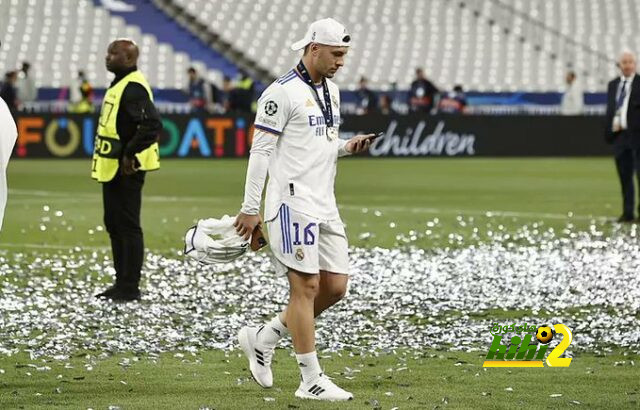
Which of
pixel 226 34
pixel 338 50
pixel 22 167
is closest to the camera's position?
pixel 338 50

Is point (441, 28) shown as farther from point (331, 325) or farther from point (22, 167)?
point (331, 325)

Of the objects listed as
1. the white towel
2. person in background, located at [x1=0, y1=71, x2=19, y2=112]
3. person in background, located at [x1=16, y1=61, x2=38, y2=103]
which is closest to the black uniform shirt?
the white towel

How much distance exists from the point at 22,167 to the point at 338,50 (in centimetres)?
2412

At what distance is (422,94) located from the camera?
130 feet

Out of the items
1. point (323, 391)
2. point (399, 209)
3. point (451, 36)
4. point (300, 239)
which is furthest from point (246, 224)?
point (451, 36)

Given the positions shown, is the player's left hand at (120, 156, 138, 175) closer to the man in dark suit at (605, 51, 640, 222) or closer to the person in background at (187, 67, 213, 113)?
the man in dark suit at (605, 51, 640, 222)

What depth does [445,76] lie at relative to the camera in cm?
4684

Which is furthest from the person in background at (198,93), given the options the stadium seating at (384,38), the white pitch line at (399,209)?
the white pitch line at (399,209)

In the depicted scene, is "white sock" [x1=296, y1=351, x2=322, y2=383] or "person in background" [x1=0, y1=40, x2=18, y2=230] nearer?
"person in background" [x1=0, y1=40, x2=18, y2=230]

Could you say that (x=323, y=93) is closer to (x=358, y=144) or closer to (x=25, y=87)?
(x=358, y=144)

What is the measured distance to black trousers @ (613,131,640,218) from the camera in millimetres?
19078

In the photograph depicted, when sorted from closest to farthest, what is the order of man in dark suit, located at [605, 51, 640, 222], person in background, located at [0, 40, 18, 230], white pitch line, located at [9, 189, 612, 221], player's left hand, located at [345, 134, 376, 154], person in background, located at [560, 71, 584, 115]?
person in background, located at [0, 40, 18, 230] → player's left hand, located at [345, 134, 376, 154] → man in dark suit, located at [605, 51, 640, 222] → white pitch line, located at [9, 189, 612, 221] → person in background, located at [560, 71, 584, 115]

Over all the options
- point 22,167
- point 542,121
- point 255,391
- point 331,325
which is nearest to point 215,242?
point 255,391

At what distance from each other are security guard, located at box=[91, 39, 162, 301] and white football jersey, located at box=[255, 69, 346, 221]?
4.26 meters
